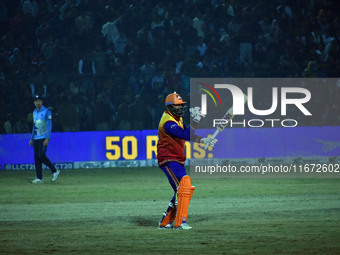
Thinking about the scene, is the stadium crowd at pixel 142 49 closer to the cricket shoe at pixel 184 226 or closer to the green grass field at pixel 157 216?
the green grass field at pixel 157 216

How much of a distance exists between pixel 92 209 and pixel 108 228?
9.11 ft

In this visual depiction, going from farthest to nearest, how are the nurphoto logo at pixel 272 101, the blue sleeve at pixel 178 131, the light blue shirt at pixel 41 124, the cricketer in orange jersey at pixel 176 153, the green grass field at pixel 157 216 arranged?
the nurphoto logo at pixel 272 101, the light blue shirt at pixel 41 124, the cricketer in orange jersey at pixel 176 153, the blue sleeve at pixel 178 131, the green grass field at pixel 157 216

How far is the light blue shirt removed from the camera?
59.3 feet

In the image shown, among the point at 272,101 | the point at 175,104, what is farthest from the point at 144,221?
the point at 272,101

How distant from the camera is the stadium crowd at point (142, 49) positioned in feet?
72.2

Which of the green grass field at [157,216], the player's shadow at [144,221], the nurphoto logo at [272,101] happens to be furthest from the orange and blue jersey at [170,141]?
the nurphoto logo at [272,101]

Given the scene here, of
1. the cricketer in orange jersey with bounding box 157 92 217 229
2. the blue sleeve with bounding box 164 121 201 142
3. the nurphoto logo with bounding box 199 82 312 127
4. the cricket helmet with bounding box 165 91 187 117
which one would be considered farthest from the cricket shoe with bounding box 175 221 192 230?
the nurphoto logo with bounding box 199 82 312 127

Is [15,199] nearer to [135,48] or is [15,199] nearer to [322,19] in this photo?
[135,48]

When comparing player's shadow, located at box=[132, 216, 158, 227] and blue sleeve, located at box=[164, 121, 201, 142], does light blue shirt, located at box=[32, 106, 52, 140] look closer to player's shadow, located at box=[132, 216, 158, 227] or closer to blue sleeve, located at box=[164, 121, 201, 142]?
player's shadow, located at box=[132, 216, 158, 227]

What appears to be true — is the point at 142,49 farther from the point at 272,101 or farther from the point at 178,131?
the point at 178,131

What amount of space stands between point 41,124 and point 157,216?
273 inches

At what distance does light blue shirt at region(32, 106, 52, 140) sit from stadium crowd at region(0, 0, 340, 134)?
3.34 meters

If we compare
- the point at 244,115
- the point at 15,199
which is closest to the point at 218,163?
the point at 244,115

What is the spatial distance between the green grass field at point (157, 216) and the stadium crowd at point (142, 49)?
2939 mm
